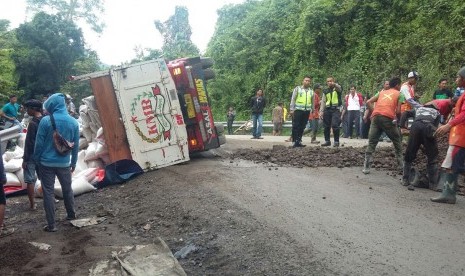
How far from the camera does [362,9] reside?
1770 cm

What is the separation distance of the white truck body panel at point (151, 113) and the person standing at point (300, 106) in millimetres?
2954

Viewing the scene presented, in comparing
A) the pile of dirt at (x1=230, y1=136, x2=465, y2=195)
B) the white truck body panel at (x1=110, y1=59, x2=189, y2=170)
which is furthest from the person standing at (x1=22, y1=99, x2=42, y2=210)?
the pile of dirt at (x1=230, y1=136, x2=465, y2=195)

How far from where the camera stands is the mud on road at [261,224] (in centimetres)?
396

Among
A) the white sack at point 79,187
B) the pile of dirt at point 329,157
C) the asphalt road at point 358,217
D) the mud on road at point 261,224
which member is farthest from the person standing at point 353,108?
the white sack at point 79,187

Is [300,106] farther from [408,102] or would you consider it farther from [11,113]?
[11,113]

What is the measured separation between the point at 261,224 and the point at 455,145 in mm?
2809

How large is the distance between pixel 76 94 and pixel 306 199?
75.5ft

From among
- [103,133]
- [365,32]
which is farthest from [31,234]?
[365,32]

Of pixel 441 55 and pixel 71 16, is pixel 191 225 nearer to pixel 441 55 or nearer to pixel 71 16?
pixel 441 55

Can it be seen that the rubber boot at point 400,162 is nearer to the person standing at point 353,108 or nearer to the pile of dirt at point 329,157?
the pile of dirt at point 329,157

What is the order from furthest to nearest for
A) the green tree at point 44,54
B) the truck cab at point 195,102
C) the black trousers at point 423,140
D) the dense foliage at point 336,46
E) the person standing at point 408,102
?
the green tree at point 44,54 → the dense foliage at point 336,46 → the truck cab at point 195,102 → the person standing at point 408,102 → the black trousers at point 423,140

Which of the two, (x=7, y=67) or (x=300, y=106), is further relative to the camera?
(x=7, y=67)

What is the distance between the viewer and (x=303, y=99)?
32.7 ft

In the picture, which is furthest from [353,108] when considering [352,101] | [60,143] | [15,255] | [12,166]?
[15,255]
